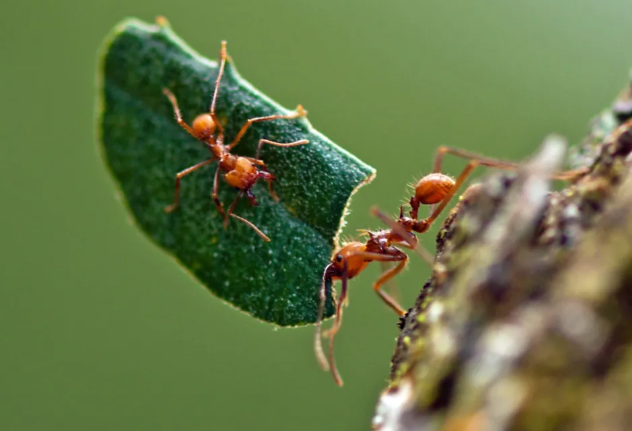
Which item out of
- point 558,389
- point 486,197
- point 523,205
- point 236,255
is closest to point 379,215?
point 236,255

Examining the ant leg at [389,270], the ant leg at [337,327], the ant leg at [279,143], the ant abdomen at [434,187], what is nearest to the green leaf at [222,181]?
the ant leg at [279,143]

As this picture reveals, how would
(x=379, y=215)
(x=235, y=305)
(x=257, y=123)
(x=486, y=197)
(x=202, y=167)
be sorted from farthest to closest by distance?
(x=202, y=167) → (x=257, y=123) → (x=235, y=305) → (x=379, y=215) → (x=486, y=197)

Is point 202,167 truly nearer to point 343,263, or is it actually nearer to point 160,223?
point 160,223

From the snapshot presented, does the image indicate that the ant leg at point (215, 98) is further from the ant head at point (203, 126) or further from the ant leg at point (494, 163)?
the ant leg at point (494, 163)

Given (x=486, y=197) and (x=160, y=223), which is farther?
(x=160, y=223)

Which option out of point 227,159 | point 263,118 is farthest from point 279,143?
point 227,159

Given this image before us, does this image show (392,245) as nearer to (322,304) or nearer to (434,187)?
(434,187)

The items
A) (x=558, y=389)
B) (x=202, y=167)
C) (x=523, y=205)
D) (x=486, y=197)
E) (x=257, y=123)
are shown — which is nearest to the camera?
(x=558, y=389)
